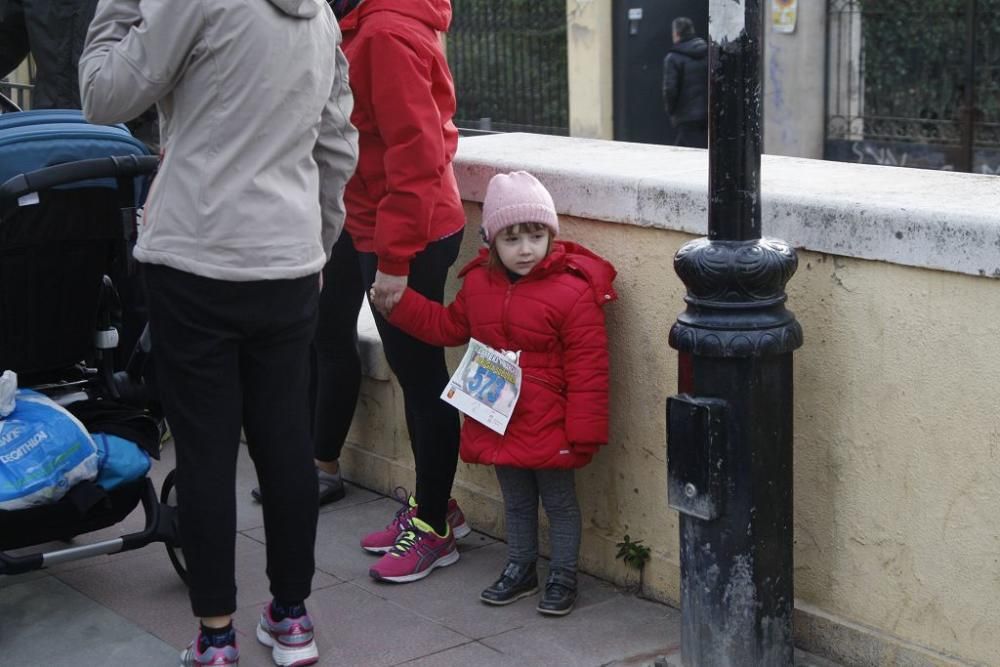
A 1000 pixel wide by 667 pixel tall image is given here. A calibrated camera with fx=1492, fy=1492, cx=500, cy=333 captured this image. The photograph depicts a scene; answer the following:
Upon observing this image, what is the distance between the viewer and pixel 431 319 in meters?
4.14

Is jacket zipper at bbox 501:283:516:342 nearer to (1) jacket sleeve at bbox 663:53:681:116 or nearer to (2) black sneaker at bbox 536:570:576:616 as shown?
(2) black sneaker at bbox 536:570:576:616

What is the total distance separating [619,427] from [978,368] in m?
1.19

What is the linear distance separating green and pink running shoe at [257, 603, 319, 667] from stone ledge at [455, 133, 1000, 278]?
136 cm

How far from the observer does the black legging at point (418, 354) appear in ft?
14.0

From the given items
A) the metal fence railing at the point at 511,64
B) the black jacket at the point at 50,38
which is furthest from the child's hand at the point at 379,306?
the metal fence railing at the point at 511,64

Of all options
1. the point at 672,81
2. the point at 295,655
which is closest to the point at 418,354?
the point at 295,655

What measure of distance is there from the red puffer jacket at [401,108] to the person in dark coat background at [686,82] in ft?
30.7

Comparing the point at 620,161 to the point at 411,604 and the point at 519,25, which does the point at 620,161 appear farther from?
the point at 519,25

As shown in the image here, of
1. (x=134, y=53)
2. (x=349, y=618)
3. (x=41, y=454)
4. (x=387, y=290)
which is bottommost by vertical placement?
(x=349, y=618)

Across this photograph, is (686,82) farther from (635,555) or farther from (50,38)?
(635,555)

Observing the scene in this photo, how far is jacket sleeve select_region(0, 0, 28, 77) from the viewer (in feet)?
20.4

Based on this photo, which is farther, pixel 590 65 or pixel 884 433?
pixel 590 65

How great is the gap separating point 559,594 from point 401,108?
4.54 ft

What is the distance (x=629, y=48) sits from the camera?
15539 millimetres
